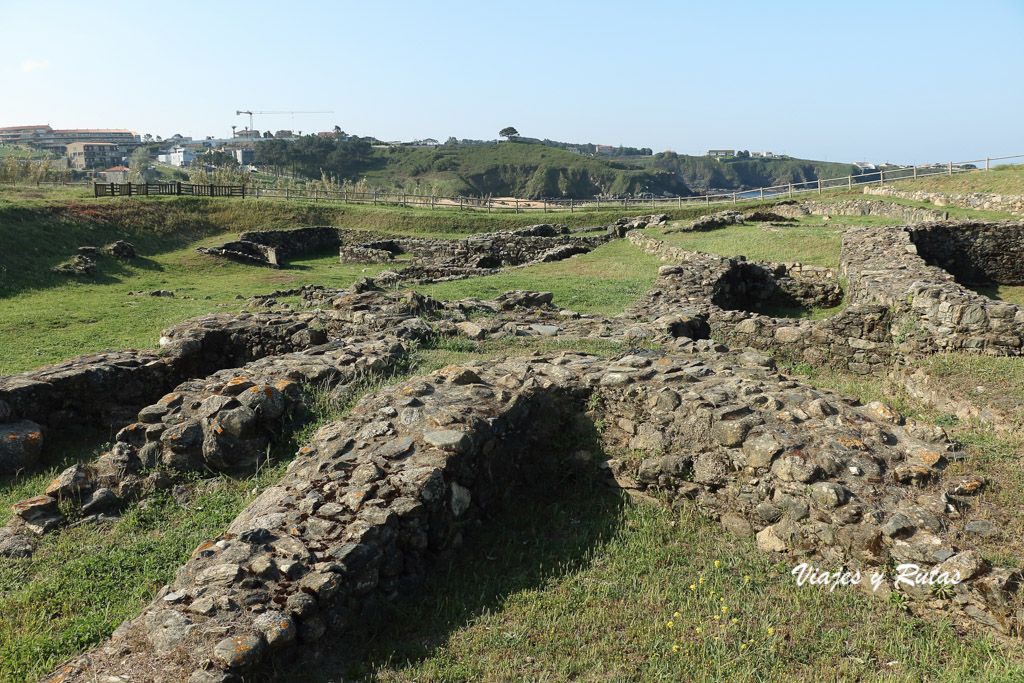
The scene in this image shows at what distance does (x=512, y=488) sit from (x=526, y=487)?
23cm

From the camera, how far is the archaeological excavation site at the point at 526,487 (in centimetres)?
432

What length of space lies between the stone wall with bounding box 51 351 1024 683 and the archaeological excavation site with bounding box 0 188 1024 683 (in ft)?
0.08

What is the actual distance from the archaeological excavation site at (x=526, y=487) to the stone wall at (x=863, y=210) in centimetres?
1766

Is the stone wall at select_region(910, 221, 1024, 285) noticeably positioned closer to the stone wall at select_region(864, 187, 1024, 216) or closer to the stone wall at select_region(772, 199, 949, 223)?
the stone wall at select_region(772, 199, 949, 223)

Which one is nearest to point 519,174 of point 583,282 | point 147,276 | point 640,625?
point 147,276

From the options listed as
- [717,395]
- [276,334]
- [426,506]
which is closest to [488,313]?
[276,334]

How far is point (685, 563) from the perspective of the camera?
217 inches

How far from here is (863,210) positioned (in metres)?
33.4

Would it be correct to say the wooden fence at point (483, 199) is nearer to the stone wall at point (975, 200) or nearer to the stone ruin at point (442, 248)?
the stone wall at point (975, 200)

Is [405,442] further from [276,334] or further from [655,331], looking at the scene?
[655,331]

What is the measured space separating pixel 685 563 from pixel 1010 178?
39.5m

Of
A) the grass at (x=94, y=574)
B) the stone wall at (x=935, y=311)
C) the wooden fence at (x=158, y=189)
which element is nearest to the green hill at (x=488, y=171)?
the wooden fence at (x=158, y=189)

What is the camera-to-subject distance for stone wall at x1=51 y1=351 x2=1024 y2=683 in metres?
4.19

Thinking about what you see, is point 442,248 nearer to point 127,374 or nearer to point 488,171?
point 127,374
